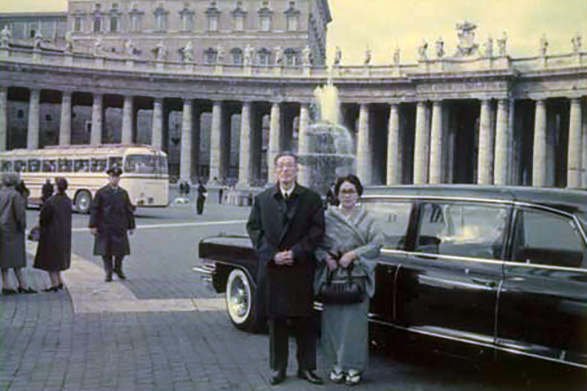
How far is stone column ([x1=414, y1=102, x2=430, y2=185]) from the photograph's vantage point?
64500 mm

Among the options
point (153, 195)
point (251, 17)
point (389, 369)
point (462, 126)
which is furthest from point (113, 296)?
point (251, 17)

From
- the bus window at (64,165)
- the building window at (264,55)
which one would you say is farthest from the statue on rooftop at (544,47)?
the bus window at (64,165)

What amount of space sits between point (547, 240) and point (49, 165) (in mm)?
38725

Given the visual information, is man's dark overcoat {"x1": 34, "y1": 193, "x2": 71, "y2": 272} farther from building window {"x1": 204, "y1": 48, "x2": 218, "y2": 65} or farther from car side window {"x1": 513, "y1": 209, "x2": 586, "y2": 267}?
building window {"x1": 204, "y1": 48, "x2": 218, "y2": 65}

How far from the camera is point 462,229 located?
7.29 m

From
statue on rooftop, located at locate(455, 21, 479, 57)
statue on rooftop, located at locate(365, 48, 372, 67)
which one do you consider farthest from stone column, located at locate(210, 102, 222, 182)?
statue on rooftop, located at locate(455, 21, 479, 57)

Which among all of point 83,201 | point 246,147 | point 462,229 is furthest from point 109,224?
point 246,147

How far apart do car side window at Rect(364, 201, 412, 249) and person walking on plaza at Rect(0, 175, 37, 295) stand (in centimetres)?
701

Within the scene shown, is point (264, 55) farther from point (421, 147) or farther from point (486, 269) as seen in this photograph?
point (486, 269)

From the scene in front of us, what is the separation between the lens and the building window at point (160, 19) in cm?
8938

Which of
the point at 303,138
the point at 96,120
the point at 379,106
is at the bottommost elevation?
the point at 303,138

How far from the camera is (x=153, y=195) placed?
38594mm

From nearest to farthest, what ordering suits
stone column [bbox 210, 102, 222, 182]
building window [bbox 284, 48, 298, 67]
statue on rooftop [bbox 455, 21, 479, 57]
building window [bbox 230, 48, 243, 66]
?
1. statue on rooftop [bbox 455, 21, 479, 57]
2. stone column [bbox 210, 102, 222, 182]
3. building window [bbox 284, 48, 298, 67]
4. building window [bbox 230, 48, 243, 66]

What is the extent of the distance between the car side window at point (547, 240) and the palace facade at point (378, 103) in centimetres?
5199
